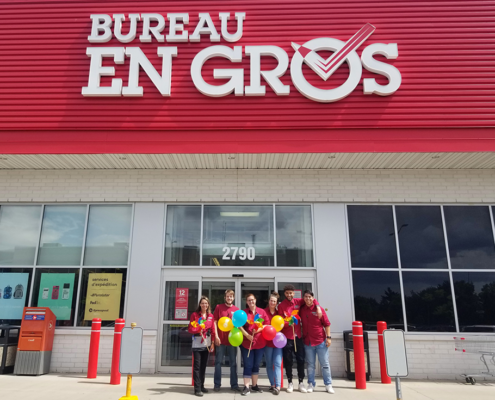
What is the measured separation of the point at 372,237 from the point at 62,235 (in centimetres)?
762

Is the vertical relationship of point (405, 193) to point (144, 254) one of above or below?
above

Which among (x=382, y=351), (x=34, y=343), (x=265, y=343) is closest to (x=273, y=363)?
(x=265, y=343)

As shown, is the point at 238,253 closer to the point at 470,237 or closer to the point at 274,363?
the point at 274,363

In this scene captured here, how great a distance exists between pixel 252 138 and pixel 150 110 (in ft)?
7.97

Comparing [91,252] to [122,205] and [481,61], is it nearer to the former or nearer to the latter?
[122,205]

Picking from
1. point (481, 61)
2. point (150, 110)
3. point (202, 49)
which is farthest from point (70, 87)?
point (481, 61)

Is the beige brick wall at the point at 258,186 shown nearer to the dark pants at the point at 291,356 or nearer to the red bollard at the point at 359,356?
the red bollard at the point at 359,356

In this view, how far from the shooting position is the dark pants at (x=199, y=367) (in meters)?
6.62

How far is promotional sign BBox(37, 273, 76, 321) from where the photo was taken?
8.97 metres

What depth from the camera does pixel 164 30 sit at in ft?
30.5

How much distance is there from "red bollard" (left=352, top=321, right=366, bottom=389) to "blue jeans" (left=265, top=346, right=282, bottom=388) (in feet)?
5.35

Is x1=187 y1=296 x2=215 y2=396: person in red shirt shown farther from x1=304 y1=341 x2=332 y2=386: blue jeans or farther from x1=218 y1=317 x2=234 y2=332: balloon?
x1=304 y1=341 x2=332 y2=386: blue jeans

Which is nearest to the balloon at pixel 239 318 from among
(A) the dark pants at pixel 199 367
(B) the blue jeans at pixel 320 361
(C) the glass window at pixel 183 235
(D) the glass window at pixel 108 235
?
(A) the dark pants at pixel 199 367

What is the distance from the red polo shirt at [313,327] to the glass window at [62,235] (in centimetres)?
559
